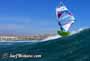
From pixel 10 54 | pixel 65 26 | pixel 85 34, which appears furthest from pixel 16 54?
pixel 65 26

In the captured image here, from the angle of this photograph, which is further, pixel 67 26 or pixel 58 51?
pixel 67 26

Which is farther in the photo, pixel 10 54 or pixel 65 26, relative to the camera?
pixel 65 26

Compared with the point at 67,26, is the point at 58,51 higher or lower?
lower

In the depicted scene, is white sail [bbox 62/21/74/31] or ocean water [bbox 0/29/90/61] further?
white sail [bbox 62/21/74/31]

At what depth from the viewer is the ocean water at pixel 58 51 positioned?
21.7 m

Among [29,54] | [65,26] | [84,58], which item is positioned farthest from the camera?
[65,26]

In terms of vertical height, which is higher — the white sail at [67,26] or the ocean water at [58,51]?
the white sail at [67,26]

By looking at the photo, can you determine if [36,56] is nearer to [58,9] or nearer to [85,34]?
[85,34]

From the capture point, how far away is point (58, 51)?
899 inches

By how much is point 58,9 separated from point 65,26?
6.46 meters

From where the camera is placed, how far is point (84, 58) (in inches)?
838

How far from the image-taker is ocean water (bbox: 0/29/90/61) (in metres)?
21.7

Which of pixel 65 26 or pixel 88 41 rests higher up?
pixel 65 26

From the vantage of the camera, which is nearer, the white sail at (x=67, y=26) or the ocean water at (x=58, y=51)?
the ocean water at (x=58, y=51)
